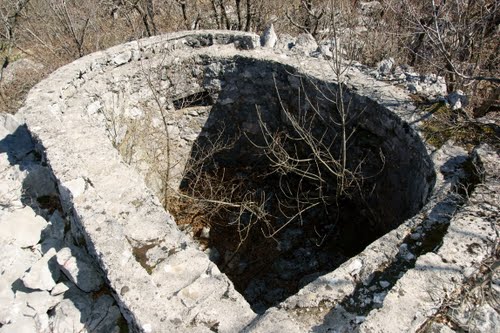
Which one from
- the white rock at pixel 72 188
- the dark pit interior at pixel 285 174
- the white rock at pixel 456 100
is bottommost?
the dark pit interior at pixel 285 174

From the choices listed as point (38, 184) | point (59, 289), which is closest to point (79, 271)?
point (59, 289)

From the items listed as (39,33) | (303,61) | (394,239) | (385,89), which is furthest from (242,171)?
(39,33)

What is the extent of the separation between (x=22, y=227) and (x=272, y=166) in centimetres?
264

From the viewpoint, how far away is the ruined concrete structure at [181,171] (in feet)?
7.79

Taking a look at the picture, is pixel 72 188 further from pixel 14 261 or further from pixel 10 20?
pixel 10 20

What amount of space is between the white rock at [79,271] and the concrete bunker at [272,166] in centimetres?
177

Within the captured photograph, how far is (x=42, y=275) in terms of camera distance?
107 inches

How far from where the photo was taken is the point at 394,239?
279 centimetres

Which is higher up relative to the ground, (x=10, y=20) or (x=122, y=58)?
(x=10, y=20)

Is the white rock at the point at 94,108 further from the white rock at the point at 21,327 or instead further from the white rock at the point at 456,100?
the white rock at the point at 456,100

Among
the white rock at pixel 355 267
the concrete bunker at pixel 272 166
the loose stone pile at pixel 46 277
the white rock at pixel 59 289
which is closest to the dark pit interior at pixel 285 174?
the concrete bunker at pixel 272 166

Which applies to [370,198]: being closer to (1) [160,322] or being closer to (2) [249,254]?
(2) [249,254]

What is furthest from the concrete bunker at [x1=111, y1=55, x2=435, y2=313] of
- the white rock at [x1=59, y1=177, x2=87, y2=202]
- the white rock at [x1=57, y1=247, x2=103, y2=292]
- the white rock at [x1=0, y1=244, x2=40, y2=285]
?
the white rock at [x1=0, y1=244, x2=40, y2=285]

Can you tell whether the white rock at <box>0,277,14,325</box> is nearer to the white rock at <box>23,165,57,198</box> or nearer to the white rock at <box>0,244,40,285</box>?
the white rock at <box>0,244,40,285</box>
